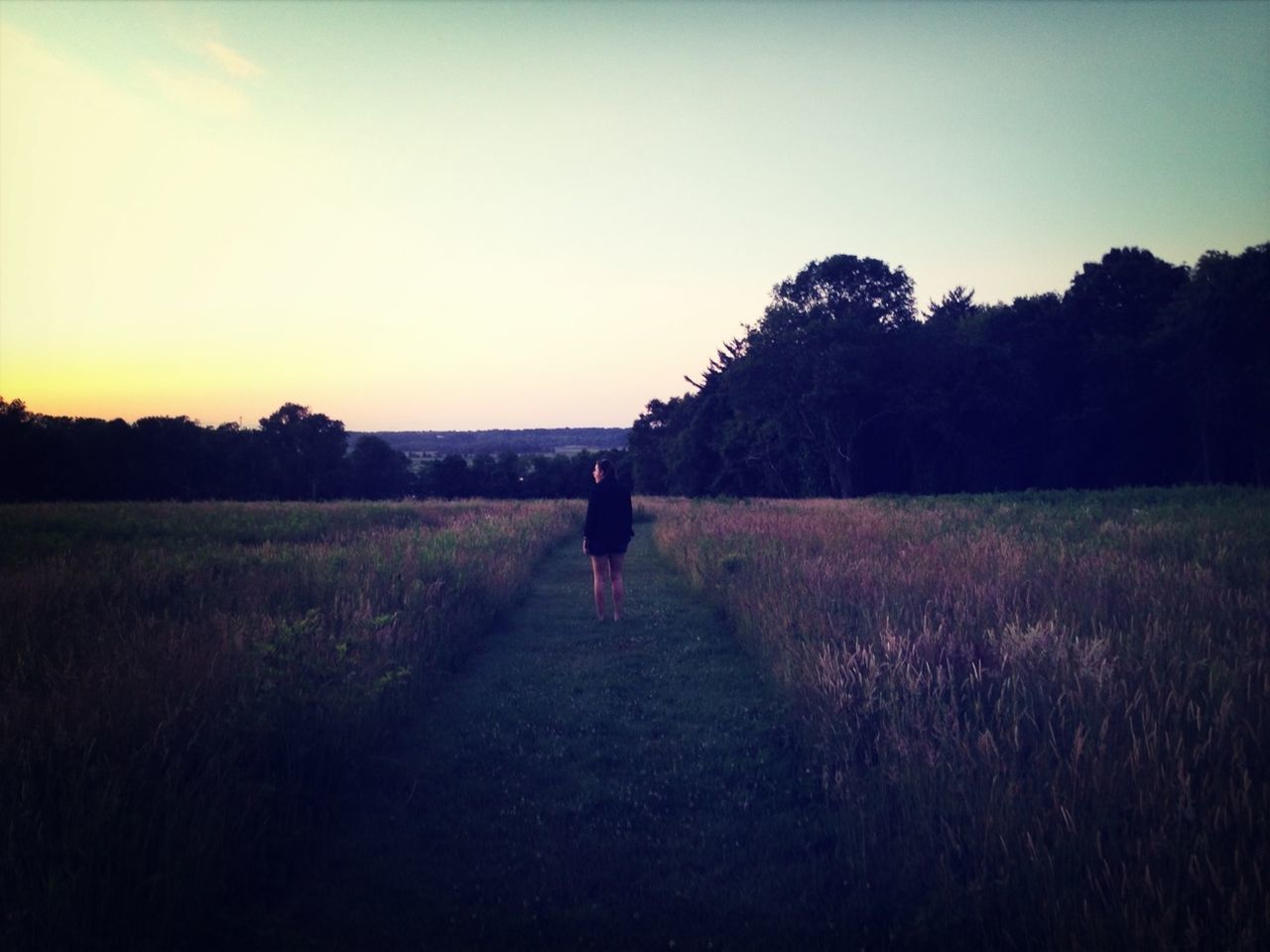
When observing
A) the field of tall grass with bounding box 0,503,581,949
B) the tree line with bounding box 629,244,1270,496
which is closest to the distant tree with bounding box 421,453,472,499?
the tree line with bounding box 629,244,1270,496

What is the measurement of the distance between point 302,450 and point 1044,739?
75.0 metres

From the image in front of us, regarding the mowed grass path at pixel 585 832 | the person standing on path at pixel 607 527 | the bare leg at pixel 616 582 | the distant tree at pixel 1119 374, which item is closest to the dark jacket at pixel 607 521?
the person standing on path at pixel 607 527

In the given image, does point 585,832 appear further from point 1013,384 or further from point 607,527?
point 1013,384

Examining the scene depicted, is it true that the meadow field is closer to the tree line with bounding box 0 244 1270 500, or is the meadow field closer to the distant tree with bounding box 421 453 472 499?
the tree line with bounding box 0 244 1270 500

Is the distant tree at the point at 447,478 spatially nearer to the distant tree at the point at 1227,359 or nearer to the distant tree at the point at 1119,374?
the distant tree at the point at 1119,374

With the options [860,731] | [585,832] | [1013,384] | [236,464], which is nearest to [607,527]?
[860,731]

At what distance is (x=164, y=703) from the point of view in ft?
15.7

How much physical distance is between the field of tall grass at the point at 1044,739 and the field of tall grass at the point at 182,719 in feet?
11.4

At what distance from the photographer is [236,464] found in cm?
6388

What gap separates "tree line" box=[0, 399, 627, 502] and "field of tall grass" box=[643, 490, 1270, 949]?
40.4 m

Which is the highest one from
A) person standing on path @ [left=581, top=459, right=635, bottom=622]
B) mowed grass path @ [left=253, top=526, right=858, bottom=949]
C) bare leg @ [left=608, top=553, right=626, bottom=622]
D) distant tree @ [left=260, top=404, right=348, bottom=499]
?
distant tree @ [left=260, top=404, right=348, bottom=499]

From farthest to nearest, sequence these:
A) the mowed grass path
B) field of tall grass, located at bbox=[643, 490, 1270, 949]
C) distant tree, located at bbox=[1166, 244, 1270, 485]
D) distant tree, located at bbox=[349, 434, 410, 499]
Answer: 1. distant tree, located at bbox=[349, 434, 410, 499]
2. distant tree, located at bbox=[1166, 244, 1270, 485]
3. the mowed grass path
4. field of tall grass, located at bbox=[643, 490, 1270, 949]

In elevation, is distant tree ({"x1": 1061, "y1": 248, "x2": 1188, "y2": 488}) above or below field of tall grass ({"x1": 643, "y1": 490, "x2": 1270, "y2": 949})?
above

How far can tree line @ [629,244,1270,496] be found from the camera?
41.0 m
